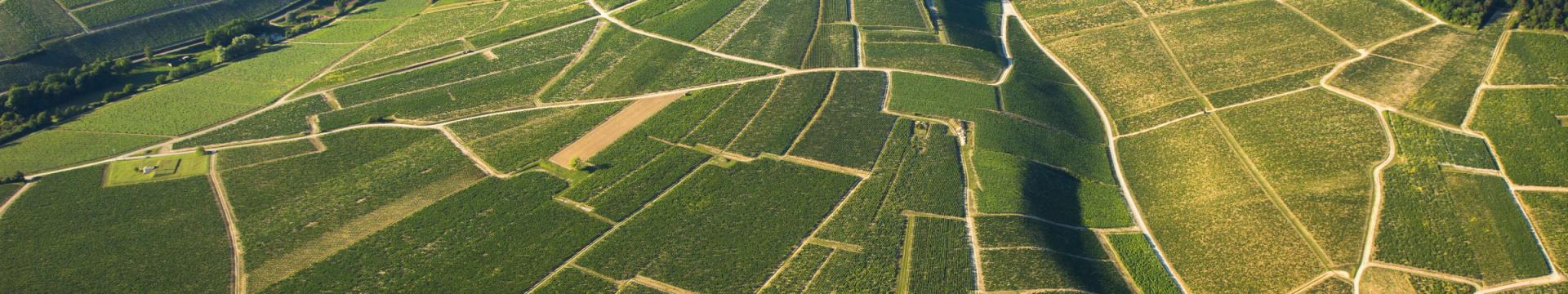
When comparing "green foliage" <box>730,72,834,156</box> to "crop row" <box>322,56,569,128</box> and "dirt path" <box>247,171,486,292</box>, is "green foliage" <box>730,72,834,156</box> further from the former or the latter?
"crop row" <box>322,56,569,128</box>

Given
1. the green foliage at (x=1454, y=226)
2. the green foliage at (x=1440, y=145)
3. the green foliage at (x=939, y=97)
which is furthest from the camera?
the green foliage at (x=939, y=97)

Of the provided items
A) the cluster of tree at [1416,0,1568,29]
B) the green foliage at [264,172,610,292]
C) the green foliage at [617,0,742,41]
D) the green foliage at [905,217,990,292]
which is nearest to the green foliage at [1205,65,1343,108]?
the cluster of tree at [1416,0,1568,29]

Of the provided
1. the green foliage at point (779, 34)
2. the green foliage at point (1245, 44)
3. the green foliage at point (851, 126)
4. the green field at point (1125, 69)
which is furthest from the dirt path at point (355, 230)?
the green foliage at point (1245, 44)

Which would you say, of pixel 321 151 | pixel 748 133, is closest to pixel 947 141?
pixel 748 133

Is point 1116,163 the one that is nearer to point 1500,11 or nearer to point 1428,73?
point 1428,73

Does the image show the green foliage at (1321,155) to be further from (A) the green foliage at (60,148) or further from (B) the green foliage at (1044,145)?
(A) the green foliage at (60,148)

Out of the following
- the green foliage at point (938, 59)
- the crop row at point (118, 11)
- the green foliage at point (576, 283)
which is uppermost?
the crop row at point (118, 11)
